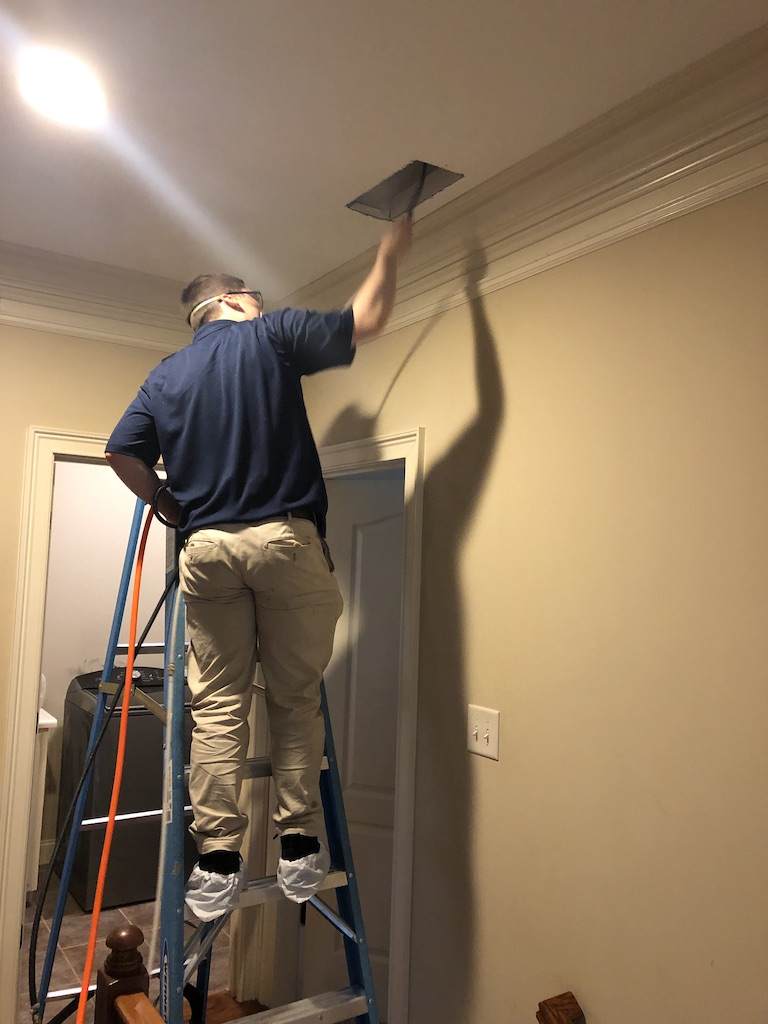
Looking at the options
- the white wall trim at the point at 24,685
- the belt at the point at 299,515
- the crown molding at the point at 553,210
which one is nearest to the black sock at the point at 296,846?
the belt at the point at 299,515

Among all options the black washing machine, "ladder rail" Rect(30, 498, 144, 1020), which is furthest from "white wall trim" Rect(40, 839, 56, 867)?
"ladder rail" Rect(30, 498, 144, 1020)

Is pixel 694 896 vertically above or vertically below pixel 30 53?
below

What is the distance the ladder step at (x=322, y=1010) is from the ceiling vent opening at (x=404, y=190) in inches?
73.0

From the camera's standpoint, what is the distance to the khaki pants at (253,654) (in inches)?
63.9

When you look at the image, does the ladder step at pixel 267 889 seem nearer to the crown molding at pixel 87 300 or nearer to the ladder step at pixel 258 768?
the ladder step at pixel 258 768

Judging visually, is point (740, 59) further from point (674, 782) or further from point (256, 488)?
point (674, 782)

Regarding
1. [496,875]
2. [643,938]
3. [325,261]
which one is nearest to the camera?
[643,938]

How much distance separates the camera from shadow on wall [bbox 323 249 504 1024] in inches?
76.3

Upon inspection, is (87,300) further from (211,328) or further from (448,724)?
(448,724)

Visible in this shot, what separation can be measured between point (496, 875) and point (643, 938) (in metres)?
0.42

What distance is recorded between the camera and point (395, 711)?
261cm

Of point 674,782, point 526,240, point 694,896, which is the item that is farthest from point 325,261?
point 694,896

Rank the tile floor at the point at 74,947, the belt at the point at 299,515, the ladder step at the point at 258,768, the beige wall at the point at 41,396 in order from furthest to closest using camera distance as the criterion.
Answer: the tile floor at the point at 74,947 → the beige wall at the point at 41,396 → the ladder step at the point at 258,768 → the belt at the point at 299,515

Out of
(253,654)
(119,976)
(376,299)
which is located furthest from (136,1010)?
(376,299)
